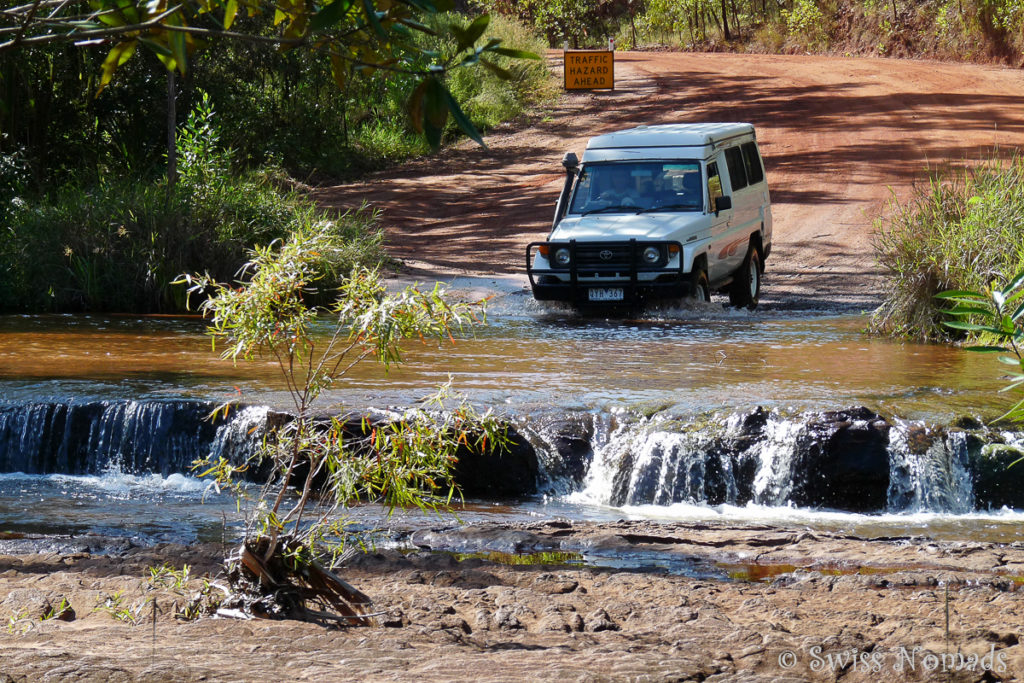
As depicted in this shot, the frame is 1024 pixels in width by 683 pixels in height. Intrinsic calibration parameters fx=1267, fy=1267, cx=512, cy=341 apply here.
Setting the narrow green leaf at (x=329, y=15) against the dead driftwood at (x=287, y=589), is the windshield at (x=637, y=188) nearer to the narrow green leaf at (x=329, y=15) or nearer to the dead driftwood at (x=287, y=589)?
the dead driftwood at (x=287, y=589)

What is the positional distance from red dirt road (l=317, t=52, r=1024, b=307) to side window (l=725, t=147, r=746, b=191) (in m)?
1.96

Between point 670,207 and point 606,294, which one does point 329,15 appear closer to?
point 606,294

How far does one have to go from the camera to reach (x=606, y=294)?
14219 millimetres

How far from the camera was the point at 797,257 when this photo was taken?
750 inches

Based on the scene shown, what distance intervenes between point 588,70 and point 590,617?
89.0 ft

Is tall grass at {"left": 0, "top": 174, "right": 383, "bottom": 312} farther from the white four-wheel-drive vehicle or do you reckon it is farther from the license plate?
the license plate

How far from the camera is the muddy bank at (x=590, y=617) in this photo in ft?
14.8

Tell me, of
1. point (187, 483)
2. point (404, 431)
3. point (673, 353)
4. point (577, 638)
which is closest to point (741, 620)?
point (577, 638)

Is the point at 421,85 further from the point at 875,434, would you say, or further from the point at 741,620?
the point at 875,434

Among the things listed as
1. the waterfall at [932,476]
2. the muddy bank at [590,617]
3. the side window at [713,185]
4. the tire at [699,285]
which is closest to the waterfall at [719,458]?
the waterfall at [932,476]

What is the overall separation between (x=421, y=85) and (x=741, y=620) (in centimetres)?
335

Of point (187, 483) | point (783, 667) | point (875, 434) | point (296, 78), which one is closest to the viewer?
point (783, 667)

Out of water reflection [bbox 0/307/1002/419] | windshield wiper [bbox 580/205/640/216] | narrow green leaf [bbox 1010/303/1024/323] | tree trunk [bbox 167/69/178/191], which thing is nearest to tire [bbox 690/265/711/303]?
water reflection [bbox 0/307/1002/419]

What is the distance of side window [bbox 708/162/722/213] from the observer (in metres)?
14.3
